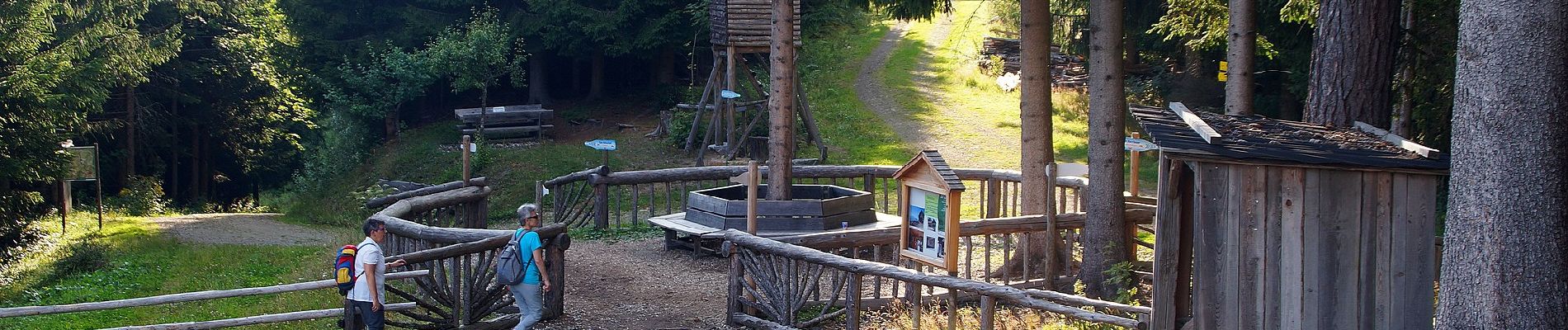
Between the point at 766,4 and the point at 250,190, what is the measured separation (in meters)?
21.1

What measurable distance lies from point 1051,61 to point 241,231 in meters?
21.2

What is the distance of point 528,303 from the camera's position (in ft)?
34.7

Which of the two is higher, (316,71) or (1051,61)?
(1051,61)

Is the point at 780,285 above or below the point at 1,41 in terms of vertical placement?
below

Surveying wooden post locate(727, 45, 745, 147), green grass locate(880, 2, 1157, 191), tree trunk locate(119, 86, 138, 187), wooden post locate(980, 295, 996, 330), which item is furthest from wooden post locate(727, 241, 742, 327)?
tree trunk locate(119, 86, 138, 187)

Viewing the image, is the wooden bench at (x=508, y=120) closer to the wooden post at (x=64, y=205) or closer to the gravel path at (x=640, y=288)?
the wooden post at (x=64, y=205)

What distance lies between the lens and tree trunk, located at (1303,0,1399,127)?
970 cm

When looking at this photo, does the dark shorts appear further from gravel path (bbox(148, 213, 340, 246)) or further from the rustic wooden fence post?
gravel path (bbox(148, 213, 340, 246))

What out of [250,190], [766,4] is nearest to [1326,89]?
[766,4]

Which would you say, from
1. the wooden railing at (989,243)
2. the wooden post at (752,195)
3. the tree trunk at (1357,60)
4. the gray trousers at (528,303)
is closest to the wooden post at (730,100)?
the wooden post at (752,195)

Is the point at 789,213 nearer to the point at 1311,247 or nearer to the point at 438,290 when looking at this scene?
the point at 438,290

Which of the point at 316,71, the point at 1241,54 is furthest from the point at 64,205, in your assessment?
the point at 1241,54

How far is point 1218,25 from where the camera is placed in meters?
13.9

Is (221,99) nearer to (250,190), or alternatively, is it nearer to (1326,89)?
(250,190)
